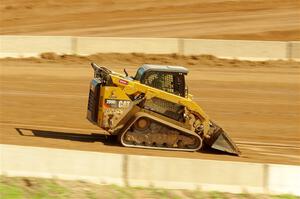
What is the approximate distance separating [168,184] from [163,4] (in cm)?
2055

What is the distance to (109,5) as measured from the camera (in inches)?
1120

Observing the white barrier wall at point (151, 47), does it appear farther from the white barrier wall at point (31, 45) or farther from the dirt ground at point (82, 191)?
the dirt ground at point (82, 191)

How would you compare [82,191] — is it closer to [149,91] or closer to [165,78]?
[149,91]

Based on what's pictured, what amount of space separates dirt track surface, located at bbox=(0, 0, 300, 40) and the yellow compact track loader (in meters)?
12.1

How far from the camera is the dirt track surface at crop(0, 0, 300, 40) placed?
23.1m

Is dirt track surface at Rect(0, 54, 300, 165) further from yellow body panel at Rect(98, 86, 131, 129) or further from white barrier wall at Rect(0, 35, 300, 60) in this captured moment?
yellow body panel at Rect(98, 86, 131, 129)

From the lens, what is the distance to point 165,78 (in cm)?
1052

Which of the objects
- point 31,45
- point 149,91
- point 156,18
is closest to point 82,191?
point 149,91

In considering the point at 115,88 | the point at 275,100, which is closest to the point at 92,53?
the point at 275,100

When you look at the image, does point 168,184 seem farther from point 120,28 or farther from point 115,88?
point 120,28

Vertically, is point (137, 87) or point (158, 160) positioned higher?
point (137, 87)

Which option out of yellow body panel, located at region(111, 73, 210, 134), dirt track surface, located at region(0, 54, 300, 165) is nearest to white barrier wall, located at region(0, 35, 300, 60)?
dirt track surface, located at region(0, 54, 300, 165)

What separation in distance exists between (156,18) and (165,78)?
51.9 feet

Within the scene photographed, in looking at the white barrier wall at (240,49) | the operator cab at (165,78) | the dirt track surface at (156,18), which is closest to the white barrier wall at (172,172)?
the operator cab at (165,78)
